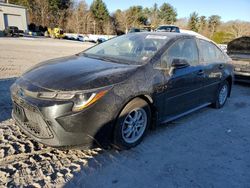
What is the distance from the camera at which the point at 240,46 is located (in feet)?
29.0

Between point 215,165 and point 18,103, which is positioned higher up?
point 18,103

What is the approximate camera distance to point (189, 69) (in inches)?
165

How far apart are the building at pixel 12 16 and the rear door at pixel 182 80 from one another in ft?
145

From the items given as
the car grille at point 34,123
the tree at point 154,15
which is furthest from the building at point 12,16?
the tree at point 154,15

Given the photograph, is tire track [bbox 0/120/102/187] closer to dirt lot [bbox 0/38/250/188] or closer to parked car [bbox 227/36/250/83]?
dirt lot [bbox 0/38/250/188]

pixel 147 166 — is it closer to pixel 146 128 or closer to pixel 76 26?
pixel 146 128

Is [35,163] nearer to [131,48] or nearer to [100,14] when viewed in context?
[131,48]

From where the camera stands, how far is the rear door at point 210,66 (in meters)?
4.74

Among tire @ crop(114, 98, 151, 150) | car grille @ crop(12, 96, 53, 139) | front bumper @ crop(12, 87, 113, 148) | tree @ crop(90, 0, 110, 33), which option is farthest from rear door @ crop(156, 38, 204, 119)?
tree @ crop(90, 0, 110, 33)

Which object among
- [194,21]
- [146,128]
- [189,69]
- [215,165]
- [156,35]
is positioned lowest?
[215,165]

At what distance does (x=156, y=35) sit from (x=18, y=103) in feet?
8.37

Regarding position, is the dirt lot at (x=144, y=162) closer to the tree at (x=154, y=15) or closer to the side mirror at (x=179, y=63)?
the side mirror at (x=179, y=63)

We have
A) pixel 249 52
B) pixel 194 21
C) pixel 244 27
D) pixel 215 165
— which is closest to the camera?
pixel 215 165

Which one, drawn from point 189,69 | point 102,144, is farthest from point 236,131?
point 102,144
